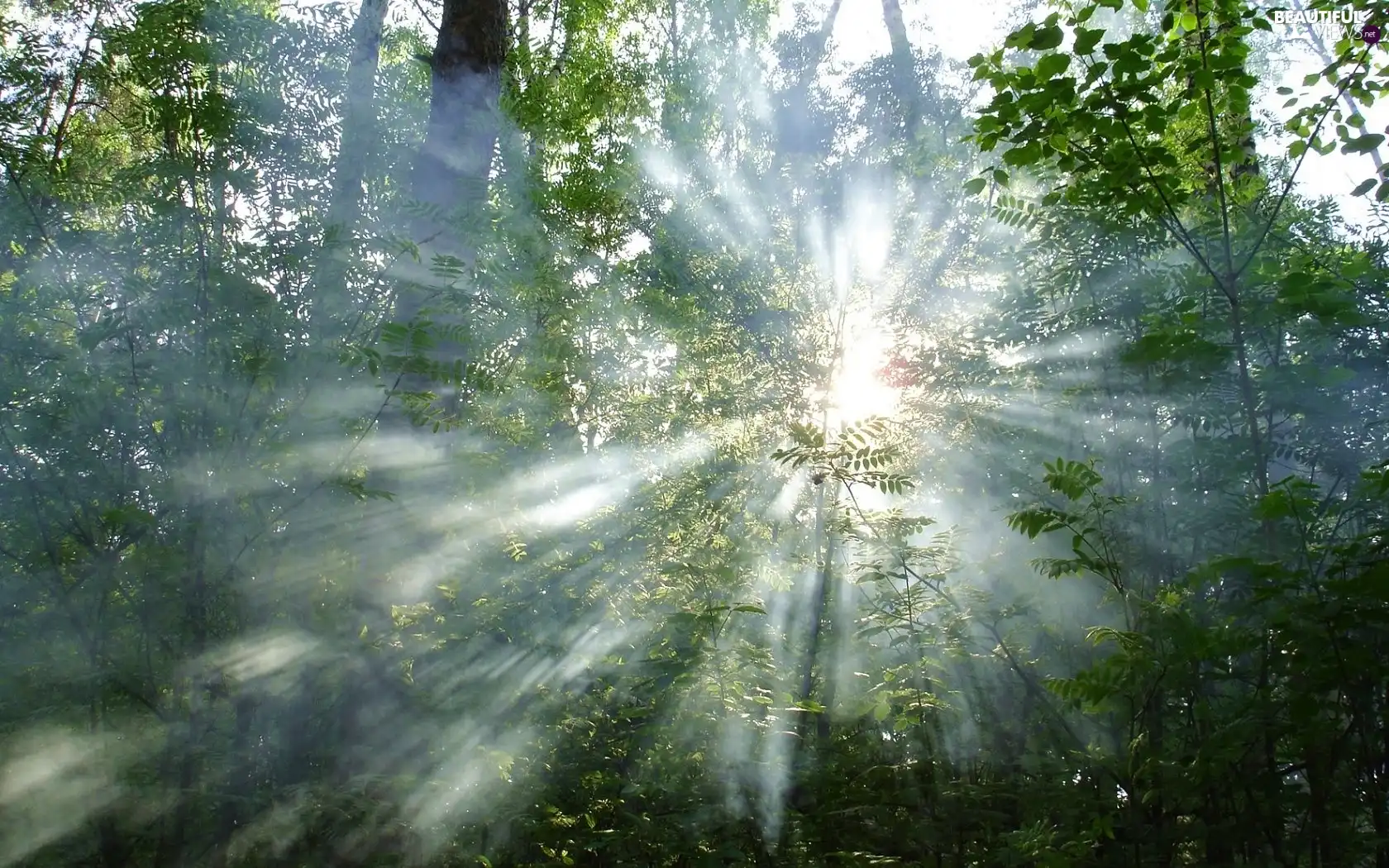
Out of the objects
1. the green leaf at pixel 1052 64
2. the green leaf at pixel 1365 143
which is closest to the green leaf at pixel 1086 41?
the green leaf at pixel 1052 64

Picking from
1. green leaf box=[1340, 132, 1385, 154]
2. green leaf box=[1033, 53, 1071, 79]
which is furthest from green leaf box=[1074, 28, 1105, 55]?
green leaf box=[1340, 132, 1385, 154]

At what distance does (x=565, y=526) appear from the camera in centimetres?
443

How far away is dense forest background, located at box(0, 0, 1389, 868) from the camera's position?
8.21 ft

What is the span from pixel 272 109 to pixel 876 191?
5082mm

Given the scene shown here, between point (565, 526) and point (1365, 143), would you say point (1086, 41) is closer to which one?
point (1365, 143)

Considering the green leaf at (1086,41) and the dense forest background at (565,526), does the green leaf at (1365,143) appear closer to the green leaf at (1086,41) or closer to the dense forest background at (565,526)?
the dense forest background at (565,526)

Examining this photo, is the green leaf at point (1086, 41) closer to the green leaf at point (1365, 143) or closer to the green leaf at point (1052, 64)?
the green leaf at point (1052, 64)

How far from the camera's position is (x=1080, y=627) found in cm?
433

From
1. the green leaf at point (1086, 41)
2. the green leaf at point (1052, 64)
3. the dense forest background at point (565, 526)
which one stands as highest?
the green leaf at point (1086, 41)

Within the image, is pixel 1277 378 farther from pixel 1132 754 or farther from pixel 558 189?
pixel 558 189

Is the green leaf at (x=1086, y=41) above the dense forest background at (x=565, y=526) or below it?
above

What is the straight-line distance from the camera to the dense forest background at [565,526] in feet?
8.21

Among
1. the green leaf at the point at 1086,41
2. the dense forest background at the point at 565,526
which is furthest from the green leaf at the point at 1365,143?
the green leaf at the point at 1086,41

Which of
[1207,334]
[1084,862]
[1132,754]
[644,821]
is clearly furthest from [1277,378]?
[644,821]
